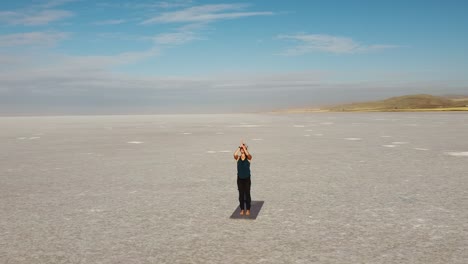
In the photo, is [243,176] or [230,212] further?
[230,212]

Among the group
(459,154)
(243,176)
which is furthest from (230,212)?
(459,154)

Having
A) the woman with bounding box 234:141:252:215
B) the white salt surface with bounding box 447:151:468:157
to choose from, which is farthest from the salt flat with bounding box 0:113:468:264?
the white salt surface with bounding box 447:151:468:157

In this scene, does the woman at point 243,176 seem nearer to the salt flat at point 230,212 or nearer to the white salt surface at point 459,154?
the salt flat at point 230,212

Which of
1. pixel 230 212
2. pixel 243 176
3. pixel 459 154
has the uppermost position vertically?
pixel 243 176

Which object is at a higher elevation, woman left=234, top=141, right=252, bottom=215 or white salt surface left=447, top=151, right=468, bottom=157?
woman left=234, top=141, right=252, bottom=215

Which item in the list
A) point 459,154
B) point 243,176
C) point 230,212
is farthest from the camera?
point 459,154

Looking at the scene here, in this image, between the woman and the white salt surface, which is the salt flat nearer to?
the woman

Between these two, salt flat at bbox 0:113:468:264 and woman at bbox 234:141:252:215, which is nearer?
salt flat at bbox 0:113:468:264

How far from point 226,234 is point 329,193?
152 inches

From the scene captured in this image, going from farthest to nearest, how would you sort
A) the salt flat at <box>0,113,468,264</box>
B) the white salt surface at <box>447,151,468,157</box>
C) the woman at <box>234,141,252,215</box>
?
1. the white salt surface at <box>447,151,468,157</box>
2. the woman at <box>234,141,252,215</box>
3. the salt flat at <box>0,113,468,264</box>

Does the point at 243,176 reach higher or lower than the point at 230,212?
higher

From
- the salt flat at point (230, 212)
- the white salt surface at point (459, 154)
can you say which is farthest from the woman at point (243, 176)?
the white salt surface at point (459, 154)

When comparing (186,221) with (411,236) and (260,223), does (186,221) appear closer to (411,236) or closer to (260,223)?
(260,223)

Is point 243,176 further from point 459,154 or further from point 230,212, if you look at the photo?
point 459,154
